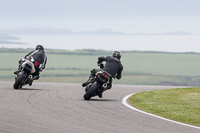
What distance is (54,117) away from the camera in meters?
13.9

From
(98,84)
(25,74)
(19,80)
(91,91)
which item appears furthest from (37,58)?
(91,91)

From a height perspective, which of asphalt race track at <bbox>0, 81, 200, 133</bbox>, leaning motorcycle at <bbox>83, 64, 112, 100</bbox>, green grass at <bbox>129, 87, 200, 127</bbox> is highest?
leaning motorcycle at <bbox>83, 64, 112, 100</bbox>

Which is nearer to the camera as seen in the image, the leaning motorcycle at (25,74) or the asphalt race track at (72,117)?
the asphalt race track at (72,117)

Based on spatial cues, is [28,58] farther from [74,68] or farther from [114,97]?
[74,68]

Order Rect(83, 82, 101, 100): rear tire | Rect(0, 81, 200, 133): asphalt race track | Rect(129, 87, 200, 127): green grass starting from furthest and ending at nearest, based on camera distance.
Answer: Rect(83, 82, 101, 100): rear tire
Rect(129, 87, 200, 127): green grass
Rect(0, 81, 200, 133): asphalt race track

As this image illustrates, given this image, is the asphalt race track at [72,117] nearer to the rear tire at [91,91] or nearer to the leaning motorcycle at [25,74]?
the rear tire at [91,91]

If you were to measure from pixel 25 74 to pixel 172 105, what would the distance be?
692 cm

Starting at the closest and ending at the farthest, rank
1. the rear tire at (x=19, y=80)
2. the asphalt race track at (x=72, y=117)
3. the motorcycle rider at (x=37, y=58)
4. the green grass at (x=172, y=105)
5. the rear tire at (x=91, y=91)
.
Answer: the asphalt race track at (x=72, y=117) → the green grass at (x=172, y=105) → the rear tire at (x=91, y=91) → the rear tire at (x=19, y=80) → the motorcycle rider at (x=37, y=58)

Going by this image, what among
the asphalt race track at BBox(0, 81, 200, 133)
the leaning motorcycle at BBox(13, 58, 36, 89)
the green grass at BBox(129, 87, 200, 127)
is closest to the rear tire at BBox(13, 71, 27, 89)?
the leaning motorcycle at BBox(13, 58, 36, 89)

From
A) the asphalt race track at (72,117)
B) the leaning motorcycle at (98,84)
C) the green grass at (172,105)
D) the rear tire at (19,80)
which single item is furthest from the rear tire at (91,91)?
the rear tire at (19,80)

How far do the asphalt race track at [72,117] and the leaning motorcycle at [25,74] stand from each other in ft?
10.6

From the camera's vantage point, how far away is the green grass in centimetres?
1530

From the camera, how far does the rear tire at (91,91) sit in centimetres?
1898

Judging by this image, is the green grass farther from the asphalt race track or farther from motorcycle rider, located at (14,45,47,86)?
motorcycle rider, located at (14,45,47,86)
